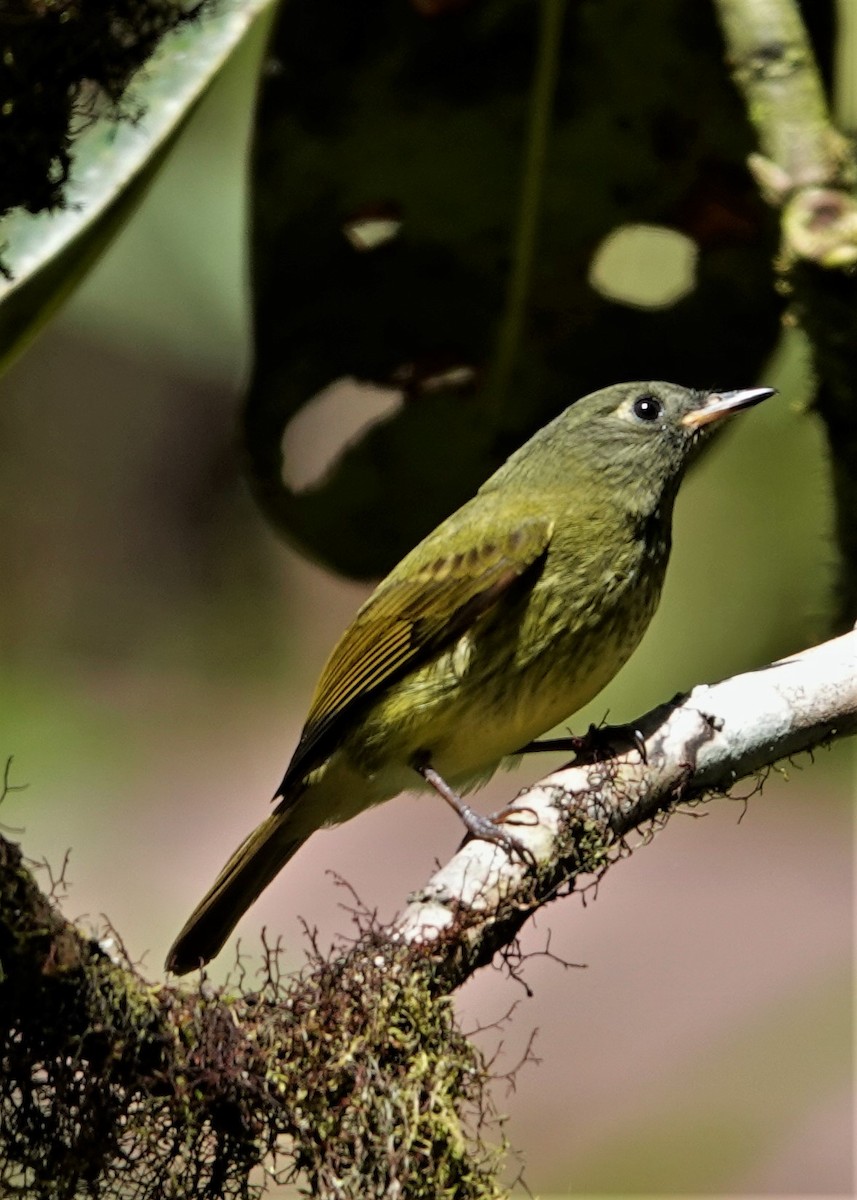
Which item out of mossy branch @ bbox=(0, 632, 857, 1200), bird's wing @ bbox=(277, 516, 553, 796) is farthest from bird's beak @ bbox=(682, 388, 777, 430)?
mossy branch @ bbox=(0, 632, 857, 1200)

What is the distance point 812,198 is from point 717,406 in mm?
433

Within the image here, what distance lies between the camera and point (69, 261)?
9.29 ft

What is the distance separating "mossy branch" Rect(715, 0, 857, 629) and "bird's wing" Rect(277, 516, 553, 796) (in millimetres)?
579

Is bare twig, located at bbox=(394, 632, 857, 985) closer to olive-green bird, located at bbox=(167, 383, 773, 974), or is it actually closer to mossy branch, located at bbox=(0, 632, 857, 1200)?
mossy branch, located at bbox=(0, 632, 857, 1200)

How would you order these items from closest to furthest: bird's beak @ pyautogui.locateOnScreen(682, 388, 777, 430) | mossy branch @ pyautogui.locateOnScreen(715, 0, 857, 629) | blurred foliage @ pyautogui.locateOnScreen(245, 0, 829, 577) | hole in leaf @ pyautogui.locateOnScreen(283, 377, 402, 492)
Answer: mossy branch @ pyautogui.locateOnScreen(715, 0, 857, 629), bird's beak @ pyautogui.locateOnScreen(682, 388, 777, 430), blurred foliage @ pyautogui.locateOnScreen(245, 0, 829, 577), hole in leaf @ pyautogui.locateOnScreen(283, 377, 402, 492)

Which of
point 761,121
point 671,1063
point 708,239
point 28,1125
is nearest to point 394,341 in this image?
point 708,239

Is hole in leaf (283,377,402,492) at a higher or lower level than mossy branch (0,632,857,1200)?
higher

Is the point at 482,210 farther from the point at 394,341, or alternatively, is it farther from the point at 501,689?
the point at 501,689

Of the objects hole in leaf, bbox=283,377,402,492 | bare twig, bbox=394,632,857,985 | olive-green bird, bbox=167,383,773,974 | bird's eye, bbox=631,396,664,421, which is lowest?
bare twig, bbox=394,632,857,985

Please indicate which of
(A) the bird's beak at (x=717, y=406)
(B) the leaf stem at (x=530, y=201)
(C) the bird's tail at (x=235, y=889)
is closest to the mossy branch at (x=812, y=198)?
(A) the bird's beak at (x=717, y=406)

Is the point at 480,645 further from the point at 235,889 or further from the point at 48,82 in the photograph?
the point at 48,82

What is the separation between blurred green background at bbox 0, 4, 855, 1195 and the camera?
12.6 ft

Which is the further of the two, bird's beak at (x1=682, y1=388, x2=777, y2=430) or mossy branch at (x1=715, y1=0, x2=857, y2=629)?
bird's beak at (x1=682, y1=388, x2=777, y2=430)

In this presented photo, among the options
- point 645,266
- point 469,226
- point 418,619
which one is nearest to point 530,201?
point 469,226
